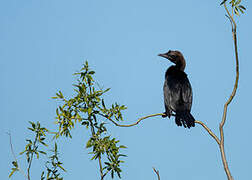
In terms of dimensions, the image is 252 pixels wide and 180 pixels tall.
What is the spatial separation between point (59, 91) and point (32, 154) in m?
0.86

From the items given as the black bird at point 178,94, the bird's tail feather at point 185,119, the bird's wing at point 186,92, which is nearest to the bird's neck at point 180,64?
the black bird at point 178,94

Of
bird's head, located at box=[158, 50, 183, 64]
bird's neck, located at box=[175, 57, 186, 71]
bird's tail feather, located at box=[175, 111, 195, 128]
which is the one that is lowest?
bird's tail feather, located at box=[175, 111, 195, 128]

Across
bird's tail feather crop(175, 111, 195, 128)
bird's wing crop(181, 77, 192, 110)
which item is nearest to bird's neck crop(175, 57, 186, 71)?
bird's wing crop(181, 77, 192, 110)

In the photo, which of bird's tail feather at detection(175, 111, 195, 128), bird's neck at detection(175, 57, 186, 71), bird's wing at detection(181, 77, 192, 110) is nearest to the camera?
bird's tail feather at detection(175, 111, 195, 128)

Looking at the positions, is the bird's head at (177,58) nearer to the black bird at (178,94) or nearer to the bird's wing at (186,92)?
the black bird at (178,94)

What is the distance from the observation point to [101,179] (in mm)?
3678

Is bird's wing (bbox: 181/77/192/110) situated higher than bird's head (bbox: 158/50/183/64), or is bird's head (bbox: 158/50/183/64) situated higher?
bird's head (bbox: 158/50/183/64)

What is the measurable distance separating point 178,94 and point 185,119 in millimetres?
946

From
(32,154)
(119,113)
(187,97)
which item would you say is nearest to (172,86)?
(187,97)

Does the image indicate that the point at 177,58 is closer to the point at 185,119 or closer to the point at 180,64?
the point at 180,64

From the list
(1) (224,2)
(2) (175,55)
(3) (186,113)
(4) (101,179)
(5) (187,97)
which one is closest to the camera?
(4) (101,179)

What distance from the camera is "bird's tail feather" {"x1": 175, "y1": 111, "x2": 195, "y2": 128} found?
20.5 ft

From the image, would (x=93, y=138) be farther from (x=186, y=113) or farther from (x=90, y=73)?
(x=186, y=113)

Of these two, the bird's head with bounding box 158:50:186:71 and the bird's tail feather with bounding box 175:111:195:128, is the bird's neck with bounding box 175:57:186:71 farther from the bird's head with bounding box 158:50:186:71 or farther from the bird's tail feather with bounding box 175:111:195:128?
the bird's tail feather with bounding box 175:111:195:128
